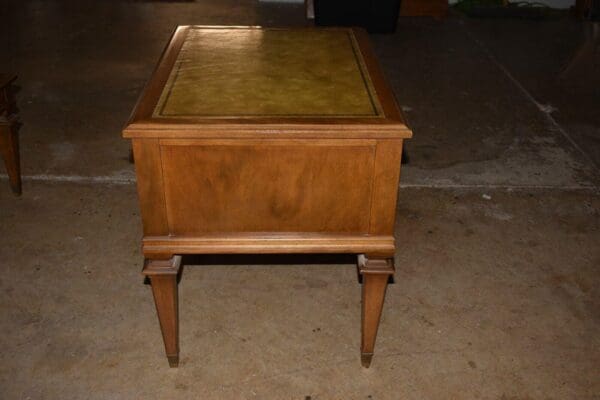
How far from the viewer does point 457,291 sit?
2.56 m

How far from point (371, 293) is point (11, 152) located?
1869 mm

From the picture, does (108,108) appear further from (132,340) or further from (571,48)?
(571,48)

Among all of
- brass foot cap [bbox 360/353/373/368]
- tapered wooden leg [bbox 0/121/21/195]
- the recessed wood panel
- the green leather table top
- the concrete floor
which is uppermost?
the green leather table top

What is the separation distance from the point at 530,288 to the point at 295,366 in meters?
1.02

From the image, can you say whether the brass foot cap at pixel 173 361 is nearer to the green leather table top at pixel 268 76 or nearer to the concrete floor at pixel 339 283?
the concrete floor at pixel 339 283

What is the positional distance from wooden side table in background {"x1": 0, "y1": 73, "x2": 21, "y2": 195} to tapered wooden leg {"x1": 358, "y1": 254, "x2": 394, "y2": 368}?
179 centimetres

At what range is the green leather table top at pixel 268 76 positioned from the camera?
1.82 metres

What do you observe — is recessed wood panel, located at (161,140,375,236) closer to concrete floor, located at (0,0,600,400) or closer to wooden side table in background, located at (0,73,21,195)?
concrete floor, located at (0,0,600,400)

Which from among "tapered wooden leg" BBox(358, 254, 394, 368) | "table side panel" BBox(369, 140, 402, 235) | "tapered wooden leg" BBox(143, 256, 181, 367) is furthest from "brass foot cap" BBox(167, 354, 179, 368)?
"table side panel" BBox(369, 140, 402, 235)

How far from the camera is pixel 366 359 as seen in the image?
7.06ft

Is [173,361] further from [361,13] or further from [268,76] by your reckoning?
[361,13]

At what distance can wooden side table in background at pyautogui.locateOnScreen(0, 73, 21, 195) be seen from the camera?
112 inches

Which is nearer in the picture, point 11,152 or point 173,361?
point 173,361

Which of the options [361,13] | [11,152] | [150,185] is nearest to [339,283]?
[150,185]
